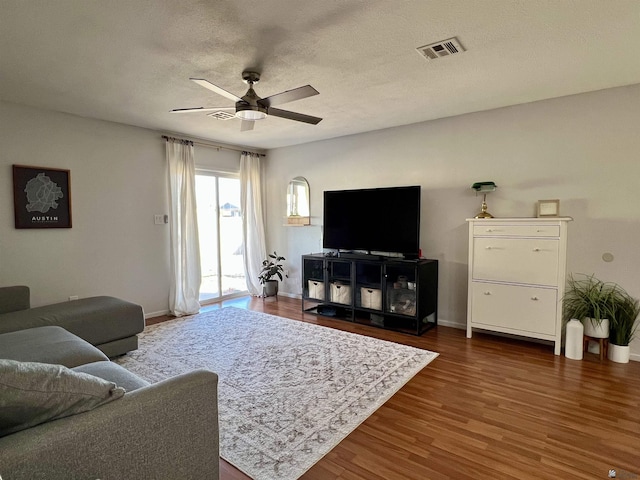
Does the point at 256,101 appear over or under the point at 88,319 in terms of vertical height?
over

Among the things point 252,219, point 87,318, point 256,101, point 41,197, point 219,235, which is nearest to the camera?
point 256,101

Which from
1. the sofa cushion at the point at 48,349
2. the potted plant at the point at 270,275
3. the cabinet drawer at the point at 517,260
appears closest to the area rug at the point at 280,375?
the sofa cushion at the point at 48,349

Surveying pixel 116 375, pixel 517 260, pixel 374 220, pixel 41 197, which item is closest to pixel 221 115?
pixel 41 197

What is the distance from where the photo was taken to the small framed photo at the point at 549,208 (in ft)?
11.2

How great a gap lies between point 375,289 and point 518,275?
1552mm

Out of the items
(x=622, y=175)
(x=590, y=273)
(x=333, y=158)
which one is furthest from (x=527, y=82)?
(x=333, y=158)

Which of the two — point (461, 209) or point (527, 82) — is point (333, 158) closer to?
point (461, 209)

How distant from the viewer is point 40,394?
1.06m

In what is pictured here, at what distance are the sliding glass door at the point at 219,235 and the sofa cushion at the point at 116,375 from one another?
3.31 m

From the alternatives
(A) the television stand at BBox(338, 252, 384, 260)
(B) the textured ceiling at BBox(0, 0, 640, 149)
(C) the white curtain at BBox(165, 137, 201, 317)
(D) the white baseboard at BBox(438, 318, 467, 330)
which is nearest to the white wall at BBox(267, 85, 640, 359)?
(D) the white baseboard at BBox(438, 318, 467, 330)

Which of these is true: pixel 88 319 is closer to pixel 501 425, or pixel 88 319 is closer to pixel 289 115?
pixel 289 115

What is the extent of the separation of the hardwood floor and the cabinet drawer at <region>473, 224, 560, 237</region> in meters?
1.17

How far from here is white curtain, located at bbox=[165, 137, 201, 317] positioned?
4.67 metres

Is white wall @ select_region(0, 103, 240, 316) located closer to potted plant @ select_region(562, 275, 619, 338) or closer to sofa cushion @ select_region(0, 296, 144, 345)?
sofa cushion @ select_region(0, 296, 144, 345)
